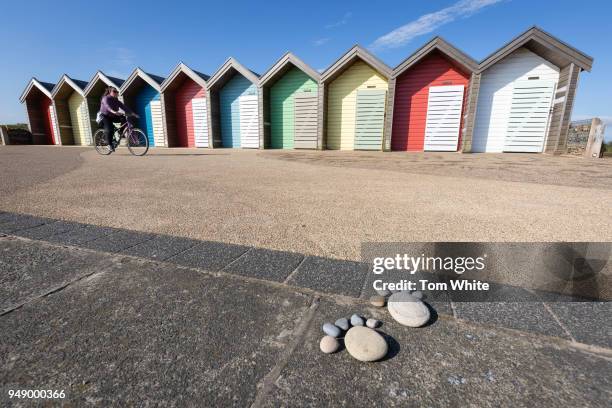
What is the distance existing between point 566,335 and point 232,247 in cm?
167

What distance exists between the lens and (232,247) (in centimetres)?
185

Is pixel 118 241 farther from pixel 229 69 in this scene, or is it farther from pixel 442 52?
pixel 229 69

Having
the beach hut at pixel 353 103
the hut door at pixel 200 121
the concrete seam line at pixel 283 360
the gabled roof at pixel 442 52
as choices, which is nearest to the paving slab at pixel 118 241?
the concrete seam line at pixel 283 360

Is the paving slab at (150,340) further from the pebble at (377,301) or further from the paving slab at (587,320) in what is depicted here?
the paving slab at (587,320)

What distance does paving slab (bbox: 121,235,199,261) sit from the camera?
66.9 inches

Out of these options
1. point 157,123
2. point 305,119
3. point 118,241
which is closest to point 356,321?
point 118,241

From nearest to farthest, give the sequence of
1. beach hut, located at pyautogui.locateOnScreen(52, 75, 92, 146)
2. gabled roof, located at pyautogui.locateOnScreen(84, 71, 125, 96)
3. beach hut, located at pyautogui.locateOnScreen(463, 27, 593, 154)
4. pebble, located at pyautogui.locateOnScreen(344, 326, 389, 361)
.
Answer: pebble, located at pyautogui.locateOnScreen(344, 326, 389, 361) → beach hut, located at pyautogui.locateOnScreen(463, 27, 593, 154) → gabled roof, located at pyautogui.locateOnScreen(84, 71, 125, 96) → beach hut, located at pyautogui.locateOnScreen(52, 75, 92, 146)

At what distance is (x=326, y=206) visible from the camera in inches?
118

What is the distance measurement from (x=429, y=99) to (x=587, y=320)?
10.9 metres

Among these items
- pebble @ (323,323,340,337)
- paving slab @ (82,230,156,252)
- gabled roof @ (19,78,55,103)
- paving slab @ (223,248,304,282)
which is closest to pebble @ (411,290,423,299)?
pebble @ (323,323,340,337)

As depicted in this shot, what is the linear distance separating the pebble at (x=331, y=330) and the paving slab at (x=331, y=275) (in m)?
0.26

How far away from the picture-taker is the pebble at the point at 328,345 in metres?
0.98

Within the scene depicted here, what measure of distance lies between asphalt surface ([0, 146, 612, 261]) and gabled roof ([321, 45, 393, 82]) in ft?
23.3

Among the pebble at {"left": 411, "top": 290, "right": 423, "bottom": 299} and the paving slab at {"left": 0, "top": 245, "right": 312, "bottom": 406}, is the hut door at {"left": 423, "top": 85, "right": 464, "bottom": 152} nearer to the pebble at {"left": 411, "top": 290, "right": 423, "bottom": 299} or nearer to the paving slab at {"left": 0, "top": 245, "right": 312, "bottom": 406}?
the pebble at {"left": 411, "top": 290, "right": 423, "bottom": 299}
